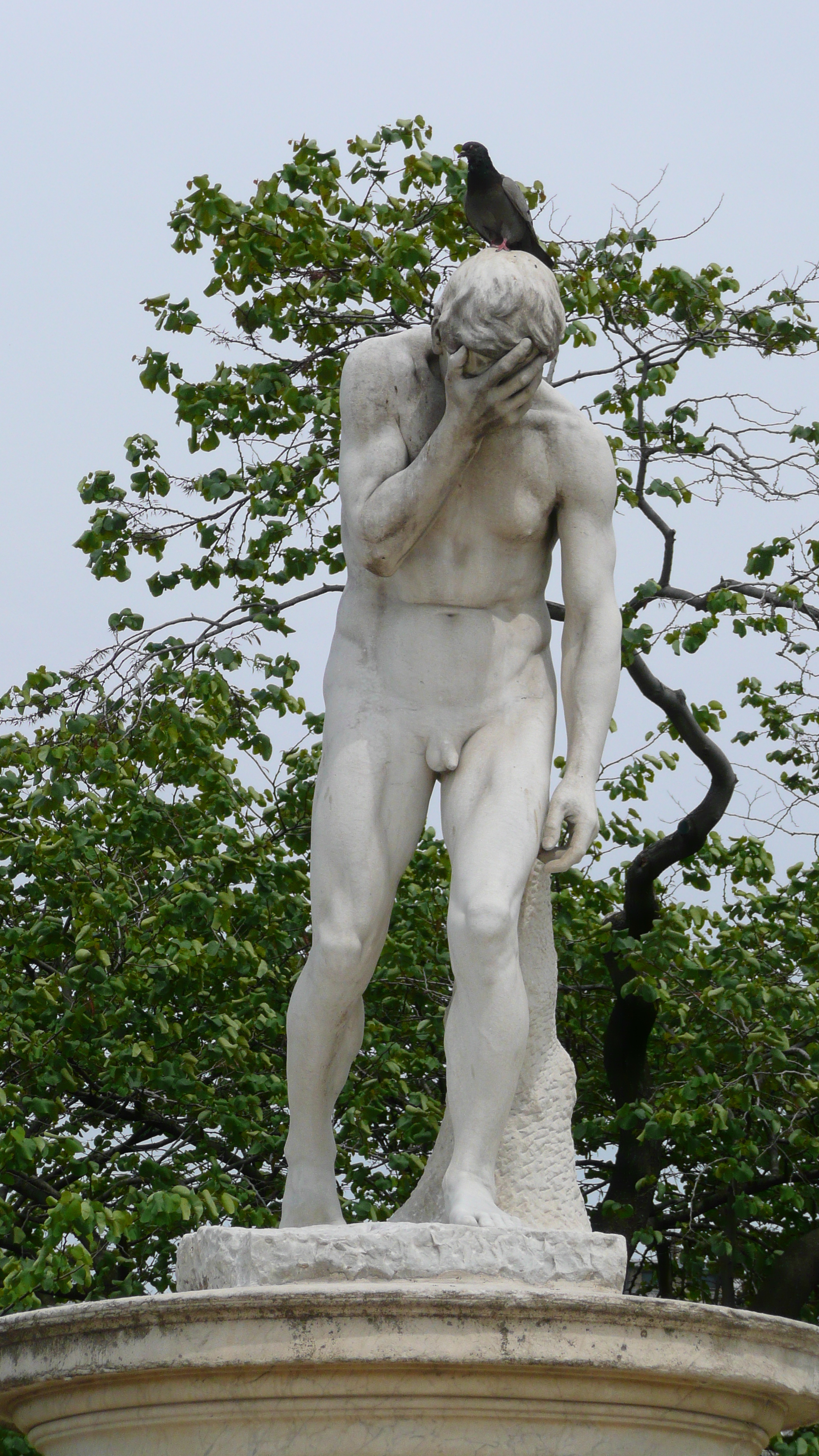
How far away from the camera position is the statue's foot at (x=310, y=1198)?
16.0 feet

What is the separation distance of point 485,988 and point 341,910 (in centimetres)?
42

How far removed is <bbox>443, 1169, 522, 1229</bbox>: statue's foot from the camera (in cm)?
439

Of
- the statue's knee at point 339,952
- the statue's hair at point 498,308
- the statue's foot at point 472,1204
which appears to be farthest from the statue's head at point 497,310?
the statue's foot at point 472,1204

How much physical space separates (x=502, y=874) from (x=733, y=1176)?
5.88 meters

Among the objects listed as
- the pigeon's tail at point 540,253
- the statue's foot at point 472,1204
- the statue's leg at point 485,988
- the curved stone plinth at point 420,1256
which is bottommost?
the curved stone plinth at point 420,1256

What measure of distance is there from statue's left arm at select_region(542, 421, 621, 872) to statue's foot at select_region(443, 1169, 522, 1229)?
0.85 m

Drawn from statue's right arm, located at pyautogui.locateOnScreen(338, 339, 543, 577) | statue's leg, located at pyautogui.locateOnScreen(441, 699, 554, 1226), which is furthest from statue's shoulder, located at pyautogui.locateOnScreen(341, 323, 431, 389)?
statue's leg, located at pyautogui.locateOnScreen(441, 699, 554, 1226)

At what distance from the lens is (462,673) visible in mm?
5000

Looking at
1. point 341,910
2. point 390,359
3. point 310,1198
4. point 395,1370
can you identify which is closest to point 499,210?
point 390,359

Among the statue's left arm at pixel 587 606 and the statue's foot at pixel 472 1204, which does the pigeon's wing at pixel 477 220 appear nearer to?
the statue's left arm at pixel 587 606

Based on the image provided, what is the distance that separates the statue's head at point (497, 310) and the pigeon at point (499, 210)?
5.56 ft

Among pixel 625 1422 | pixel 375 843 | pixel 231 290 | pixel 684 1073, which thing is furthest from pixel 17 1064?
pixel 625 1422

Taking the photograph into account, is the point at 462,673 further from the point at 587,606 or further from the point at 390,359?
the point at 390,359

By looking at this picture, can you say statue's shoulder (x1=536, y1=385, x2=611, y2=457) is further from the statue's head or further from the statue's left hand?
the statue's left hand
